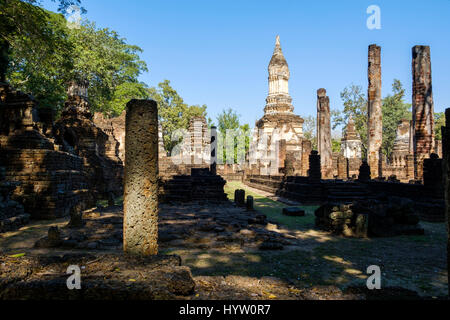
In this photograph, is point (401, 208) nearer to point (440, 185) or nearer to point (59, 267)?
point (440, 185)

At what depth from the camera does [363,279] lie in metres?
3.49

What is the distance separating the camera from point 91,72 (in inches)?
1113

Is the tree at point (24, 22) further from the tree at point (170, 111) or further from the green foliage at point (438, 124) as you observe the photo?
the green foliage at point (438, 124)

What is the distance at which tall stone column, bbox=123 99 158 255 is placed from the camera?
3258 millimetres

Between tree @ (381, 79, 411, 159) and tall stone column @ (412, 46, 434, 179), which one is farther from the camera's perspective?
tree @ (381, 79, 411, 159)

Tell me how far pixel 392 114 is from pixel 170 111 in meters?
33.1

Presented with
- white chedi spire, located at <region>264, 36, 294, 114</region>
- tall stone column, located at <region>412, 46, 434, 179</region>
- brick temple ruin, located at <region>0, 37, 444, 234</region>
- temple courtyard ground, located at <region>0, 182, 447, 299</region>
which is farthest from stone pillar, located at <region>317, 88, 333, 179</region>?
white chedi spire, located at <region>264, 36, 294, 114</region>

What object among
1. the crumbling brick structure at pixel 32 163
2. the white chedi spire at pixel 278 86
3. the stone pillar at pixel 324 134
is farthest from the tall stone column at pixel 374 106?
the crumbling brick structure at pixel 32 163

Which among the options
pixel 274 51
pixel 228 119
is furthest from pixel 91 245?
pixel 228 119

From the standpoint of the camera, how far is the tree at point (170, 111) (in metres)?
40.4

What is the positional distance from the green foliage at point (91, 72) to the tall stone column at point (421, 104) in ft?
55.0

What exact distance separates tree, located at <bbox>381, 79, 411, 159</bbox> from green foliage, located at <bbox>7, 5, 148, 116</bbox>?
35394 millimetres

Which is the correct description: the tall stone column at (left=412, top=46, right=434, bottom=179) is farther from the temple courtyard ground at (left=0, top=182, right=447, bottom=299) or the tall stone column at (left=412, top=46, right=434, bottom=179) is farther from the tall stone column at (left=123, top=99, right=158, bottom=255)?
the tall stone column at (left=123, top=99, right=158, bottom=255)
